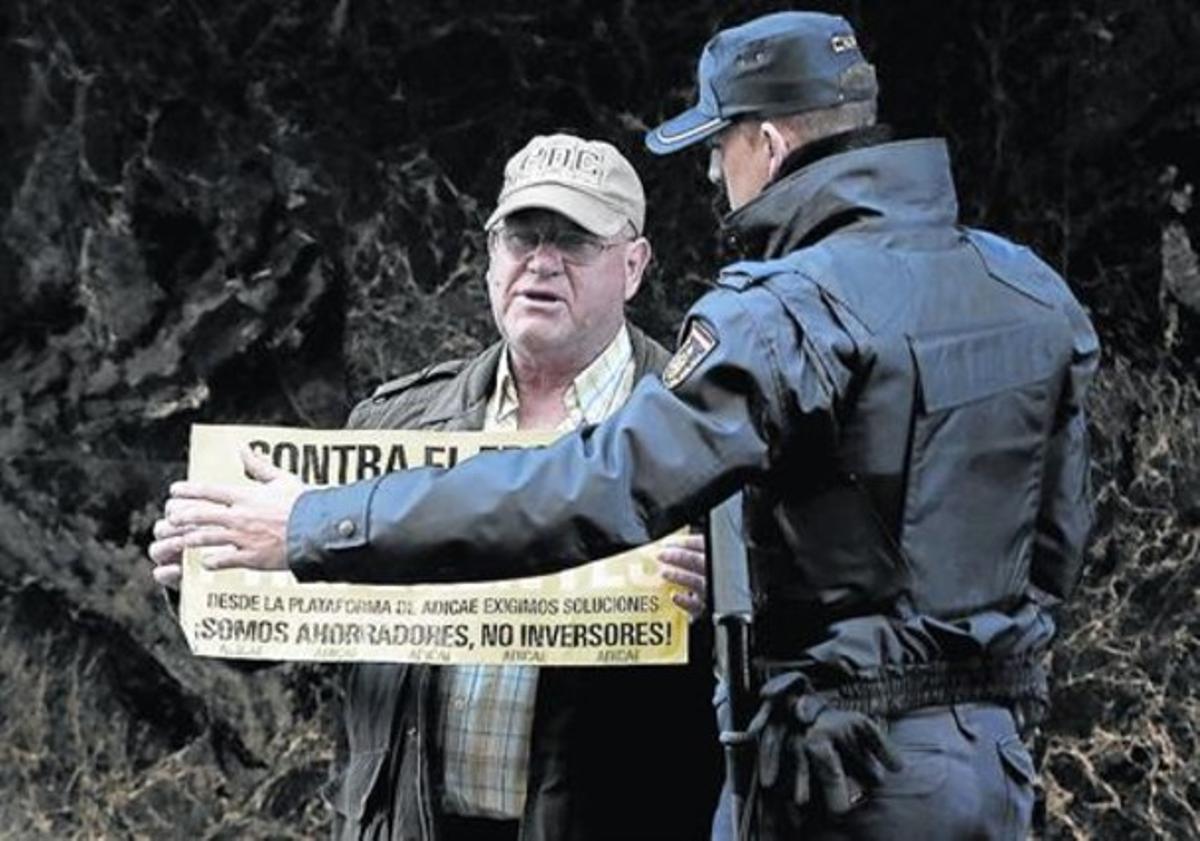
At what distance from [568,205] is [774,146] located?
716 millimetres

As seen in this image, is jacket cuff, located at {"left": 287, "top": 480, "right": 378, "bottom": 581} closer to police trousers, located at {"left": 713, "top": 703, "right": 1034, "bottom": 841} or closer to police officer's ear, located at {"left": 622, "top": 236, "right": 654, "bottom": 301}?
police trousers, located at {"left": 713, "top": 703, "right": 1034, "bottom": 841}

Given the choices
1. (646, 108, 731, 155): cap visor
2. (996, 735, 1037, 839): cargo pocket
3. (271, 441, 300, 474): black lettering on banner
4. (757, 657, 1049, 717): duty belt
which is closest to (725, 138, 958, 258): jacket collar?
(646, 108, 731, 155): cap visor

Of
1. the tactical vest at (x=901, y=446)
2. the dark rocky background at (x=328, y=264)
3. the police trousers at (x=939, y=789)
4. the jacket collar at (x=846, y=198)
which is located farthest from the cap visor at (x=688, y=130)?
the dark rocky background at (x=328, y=264)

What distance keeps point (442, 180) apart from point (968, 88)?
1.00 metres

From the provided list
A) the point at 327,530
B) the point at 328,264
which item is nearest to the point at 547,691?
the point at 327,530

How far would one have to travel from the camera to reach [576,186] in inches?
172

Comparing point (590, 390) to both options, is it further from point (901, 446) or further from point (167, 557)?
point (901, 446)

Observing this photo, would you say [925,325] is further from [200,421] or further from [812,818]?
[200,421]

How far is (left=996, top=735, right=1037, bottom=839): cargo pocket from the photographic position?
360 cm

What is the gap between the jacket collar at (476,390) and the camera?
14.6 feet

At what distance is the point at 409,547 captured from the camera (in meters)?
3.46

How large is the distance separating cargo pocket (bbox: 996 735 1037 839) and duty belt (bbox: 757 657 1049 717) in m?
0.06

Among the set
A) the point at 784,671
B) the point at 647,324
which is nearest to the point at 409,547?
the point at 784,671

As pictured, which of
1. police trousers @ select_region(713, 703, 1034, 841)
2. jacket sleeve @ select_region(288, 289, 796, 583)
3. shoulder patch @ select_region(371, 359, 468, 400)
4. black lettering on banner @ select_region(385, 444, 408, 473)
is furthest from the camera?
shoulder patch @ select_region(371, 359, 468, 400)
